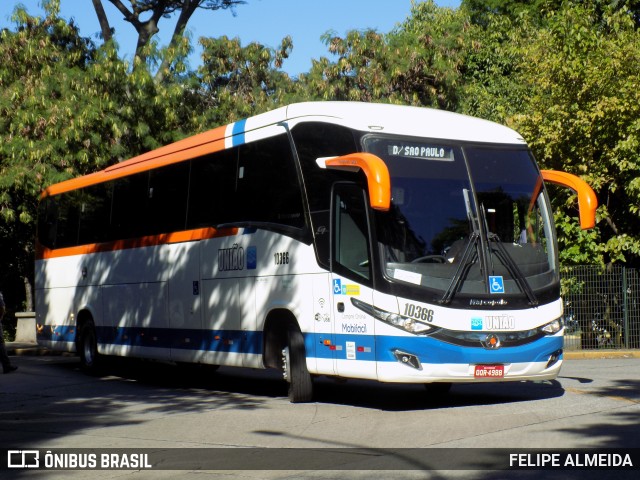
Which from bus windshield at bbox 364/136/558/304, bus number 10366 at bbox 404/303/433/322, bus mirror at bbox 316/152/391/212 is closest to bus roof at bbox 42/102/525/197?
bus windshield at bbox 364/136/558/304

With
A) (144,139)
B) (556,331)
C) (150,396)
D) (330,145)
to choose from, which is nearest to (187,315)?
(150,396)

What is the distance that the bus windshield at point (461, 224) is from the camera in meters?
12.1

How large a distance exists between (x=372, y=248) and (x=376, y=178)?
1.09 metres

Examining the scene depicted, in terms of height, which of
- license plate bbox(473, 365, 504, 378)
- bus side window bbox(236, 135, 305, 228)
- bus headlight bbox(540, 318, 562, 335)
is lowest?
license plate bbox(473, 365, 504, 378)

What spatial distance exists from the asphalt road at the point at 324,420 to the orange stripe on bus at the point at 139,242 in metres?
2.35

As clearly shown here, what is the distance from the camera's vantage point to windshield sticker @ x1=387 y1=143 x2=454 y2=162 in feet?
41.2

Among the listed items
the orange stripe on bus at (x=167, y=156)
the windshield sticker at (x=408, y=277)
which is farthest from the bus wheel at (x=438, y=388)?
the orange stripe on bus at (x=167, y=156)

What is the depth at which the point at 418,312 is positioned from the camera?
11977 mm

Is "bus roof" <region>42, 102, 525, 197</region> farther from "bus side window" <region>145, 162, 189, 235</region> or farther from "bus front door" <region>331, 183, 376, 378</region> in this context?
"bus side window" <region>145, 162, 189, 235</region>

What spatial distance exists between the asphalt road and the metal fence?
20.6ft

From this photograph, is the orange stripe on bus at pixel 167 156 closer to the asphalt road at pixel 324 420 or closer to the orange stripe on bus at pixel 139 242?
the orange stripe on bus at pixel 139 242

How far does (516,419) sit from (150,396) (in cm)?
632

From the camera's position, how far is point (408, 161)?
12.5 metres

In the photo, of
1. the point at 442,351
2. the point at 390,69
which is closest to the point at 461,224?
the point at 442,351
